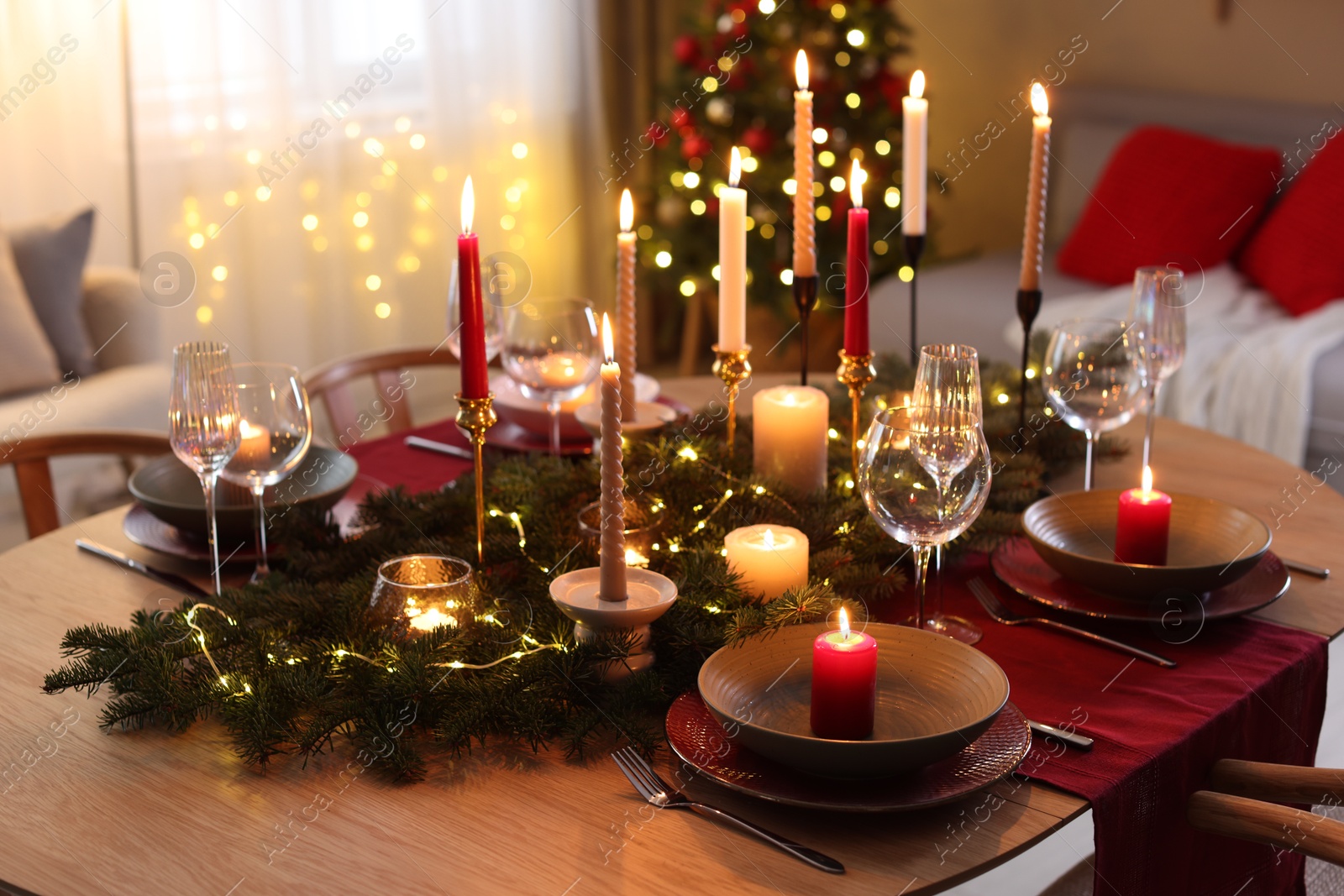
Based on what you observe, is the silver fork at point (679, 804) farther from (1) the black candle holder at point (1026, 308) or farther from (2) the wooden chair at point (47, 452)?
(2) the wooden chair at point (47, 452)

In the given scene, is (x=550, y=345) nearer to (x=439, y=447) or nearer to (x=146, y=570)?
(x=439, y=447)

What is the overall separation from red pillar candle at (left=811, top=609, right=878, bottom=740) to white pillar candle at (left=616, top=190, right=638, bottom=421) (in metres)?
0.53

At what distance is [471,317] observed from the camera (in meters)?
1.14

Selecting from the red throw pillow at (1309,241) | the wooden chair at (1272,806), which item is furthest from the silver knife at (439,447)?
the red throw pillow at (1309,241)

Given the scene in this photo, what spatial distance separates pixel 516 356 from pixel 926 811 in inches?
31.4

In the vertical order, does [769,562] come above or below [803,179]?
below

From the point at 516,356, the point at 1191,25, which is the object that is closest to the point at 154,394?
the point at 516,356

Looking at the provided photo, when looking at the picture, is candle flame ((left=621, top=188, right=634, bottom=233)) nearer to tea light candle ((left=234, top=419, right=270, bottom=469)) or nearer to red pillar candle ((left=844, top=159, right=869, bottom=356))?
red pillar candle ((left=844, top=159, right=869, bottom=356))

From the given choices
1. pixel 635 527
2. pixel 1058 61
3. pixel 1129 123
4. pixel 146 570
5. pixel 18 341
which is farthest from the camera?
pixel 1058 61

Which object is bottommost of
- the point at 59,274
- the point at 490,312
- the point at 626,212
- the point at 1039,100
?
the point at 59,274

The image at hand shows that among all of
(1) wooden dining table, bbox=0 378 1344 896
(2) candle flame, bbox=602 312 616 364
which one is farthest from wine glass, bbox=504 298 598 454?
(1) wooden dining table, bbox=0 378 1344 896

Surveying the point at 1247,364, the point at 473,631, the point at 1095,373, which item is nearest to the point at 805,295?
the point at 1095,373

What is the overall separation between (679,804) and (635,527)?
358mm

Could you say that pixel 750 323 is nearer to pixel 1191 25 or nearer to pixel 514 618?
pixel 1191 25
